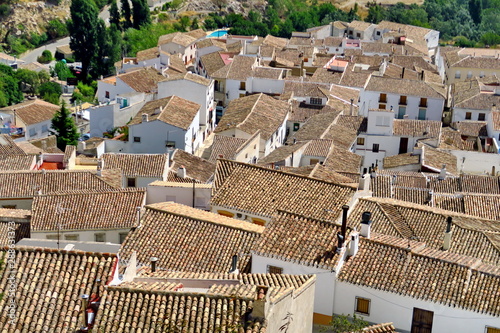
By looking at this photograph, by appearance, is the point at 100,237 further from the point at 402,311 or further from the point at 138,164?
the point at 402,311

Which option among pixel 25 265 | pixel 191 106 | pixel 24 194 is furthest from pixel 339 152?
pixel 25 265

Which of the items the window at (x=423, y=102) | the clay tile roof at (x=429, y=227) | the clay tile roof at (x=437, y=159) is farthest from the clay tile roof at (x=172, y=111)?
the clay tile roof at (x=429, y=227)

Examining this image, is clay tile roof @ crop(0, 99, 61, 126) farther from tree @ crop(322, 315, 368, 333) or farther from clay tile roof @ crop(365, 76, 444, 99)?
tree @ crop(322, 315, 368, 333)

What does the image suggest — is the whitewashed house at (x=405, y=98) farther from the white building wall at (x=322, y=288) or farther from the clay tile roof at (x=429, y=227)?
the white building wall at (x=322, y=288)

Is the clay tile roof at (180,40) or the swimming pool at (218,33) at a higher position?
the swimming pool at (218,33)

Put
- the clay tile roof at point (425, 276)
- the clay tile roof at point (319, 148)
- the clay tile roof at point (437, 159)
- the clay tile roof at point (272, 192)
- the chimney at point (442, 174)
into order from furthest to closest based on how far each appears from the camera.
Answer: the clay tile roof at point (437, 159) < the clay tile roof at point (319, 148) < the chimney at point (442, 174) < the clay tile roof at point (272, 192) < the clay tile roof at point (425, 276)

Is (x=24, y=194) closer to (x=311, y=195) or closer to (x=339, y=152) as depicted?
(x=311, y=195)

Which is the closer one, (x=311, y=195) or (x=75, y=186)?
(x=311, y=195)

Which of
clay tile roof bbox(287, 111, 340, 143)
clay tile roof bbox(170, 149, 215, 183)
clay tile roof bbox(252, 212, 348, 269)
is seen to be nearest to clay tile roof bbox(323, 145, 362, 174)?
clay tile roof bbox(287, 111, 340, 143)
